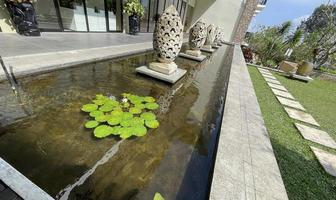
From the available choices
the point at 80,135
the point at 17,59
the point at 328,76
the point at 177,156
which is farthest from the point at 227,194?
the point at 328,76

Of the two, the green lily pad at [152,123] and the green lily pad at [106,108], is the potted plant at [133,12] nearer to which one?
the green lily pad at [106,108]

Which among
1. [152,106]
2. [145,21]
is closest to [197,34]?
[152,106]

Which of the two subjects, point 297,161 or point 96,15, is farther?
point 96,15

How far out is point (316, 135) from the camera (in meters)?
2.94

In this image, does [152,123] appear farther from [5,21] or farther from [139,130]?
[5,21]

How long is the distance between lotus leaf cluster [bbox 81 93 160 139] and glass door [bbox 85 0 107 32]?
6.25 meters

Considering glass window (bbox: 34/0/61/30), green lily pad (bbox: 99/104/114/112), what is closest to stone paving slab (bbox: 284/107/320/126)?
green lily pad (bbox: 99/104/114/112)

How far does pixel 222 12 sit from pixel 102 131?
17.4 metres

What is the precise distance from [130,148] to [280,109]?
→ 3.74 meters

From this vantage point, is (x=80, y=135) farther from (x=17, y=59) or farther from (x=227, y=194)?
(x=17, y=59)

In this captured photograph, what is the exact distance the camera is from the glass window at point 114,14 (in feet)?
25.6

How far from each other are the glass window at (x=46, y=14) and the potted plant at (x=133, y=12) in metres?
3.08

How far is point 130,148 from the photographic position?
5.40 ft

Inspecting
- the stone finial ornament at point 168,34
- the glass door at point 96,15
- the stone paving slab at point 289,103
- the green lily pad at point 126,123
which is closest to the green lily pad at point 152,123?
the green lily pad at point 126,123
